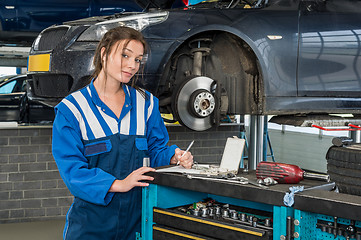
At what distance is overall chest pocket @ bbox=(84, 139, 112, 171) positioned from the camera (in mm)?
1612

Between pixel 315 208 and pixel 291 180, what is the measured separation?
237 millimetres

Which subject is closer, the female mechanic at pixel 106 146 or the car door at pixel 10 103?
the female mechanic at pixel 106 146

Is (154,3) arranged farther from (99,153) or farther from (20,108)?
(99,153)

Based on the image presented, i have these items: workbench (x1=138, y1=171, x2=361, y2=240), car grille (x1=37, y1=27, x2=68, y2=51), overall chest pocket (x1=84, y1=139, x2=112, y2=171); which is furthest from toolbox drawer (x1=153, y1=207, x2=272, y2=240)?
car grille (x1=37, y1=27, x2=68, y2=51)

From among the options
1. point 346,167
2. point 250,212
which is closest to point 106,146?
point 250,212

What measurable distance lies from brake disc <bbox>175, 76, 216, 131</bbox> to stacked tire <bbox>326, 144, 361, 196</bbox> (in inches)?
59.5

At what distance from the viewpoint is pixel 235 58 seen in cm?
356

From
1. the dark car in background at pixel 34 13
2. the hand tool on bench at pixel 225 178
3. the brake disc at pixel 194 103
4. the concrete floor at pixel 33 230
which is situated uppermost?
the dark car in background at pixel 34 13

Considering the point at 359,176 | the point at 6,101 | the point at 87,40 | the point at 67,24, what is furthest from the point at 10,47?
the point at 359,176

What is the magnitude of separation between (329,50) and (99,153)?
241 cm

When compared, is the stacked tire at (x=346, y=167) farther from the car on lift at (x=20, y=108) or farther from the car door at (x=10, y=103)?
the car door at (x=10, y=103)

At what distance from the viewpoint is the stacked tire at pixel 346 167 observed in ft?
5.60

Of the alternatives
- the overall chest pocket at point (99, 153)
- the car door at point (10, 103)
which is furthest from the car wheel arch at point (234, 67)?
the car door at point (10, 103)

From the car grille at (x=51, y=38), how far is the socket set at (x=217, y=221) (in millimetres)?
1990
